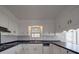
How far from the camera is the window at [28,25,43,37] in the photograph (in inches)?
127

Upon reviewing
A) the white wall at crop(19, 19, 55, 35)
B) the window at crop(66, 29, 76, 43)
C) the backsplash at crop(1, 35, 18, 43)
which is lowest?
the backsplash at crop(1, 35, 18, 43)

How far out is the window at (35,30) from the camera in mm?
3226

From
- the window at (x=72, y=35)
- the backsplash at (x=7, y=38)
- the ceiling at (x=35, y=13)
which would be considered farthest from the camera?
the backsplash at (x=7, y=38)

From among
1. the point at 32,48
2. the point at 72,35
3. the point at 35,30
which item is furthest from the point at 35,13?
the point at 72,35

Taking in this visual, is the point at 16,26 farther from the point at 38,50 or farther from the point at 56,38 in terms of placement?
the point at 56,38

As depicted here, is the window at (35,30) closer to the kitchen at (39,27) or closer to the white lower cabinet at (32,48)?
the kitchen at (39,27)

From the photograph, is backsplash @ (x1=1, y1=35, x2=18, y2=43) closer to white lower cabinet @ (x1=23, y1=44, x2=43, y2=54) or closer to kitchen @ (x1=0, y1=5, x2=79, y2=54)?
kitchen @ (x1=0, y1=5, x2=79, y2=54)

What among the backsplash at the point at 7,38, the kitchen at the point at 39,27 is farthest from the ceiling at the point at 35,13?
the backsplash at the point at 7,38

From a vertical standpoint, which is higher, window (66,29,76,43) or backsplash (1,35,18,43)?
window (66,29,76,43)

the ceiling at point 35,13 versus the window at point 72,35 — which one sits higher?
the ceiling at point 35,13

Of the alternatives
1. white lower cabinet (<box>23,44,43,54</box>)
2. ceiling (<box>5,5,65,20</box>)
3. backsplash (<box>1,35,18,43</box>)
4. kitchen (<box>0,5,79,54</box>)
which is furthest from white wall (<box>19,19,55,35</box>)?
backsplash (<box>1,35,18,43</box>)

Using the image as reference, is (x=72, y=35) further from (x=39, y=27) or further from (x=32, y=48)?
(x=32, y=48)
